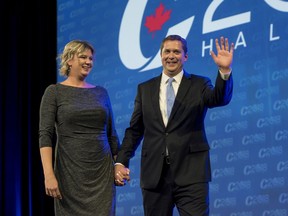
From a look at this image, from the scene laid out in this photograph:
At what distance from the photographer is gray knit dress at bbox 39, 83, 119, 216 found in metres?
3.09

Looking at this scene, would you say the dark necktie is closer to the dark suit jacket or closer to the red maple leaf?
the dark suit jacket

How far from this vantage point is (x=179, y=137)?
9.57 feet

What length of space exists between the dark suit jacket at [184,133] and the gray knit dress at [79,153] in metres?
0.25

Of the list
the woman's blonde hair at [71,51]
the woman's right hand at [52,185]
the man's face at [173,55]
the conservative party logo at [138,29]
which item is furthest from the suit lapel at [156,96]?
the conservative party logo at [138,29]

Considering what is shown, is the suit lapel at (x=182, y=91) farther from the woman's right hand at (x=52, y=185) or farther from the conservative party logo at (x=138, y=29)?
the conservative party logo at (x=138, y=29)

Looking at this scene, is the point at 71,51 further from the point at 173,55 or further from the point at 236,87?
the point at 236,87

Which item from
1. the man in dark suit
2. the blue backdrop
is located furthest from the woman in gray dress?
the blue backdrop

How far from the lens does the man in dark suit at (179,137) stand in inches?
111

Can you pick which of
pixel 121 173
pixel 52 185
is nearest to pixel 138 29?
pixel 121 173

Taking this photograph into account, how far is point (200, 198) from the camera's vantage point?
2.82m

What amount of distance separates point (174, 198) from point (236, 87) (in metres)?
1.39

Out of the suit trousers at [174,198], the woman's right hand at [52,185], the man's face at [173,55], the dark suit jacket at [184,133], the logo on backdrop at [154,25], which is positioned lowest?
the suit trousers at [174,198]

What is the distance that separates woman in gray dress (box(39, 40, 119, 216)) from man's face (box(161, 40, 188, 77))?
418 millimetres

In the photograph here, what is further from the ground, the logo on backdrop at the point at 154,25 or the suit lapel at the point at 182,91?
the logo on backdrop at the point at 154,25
